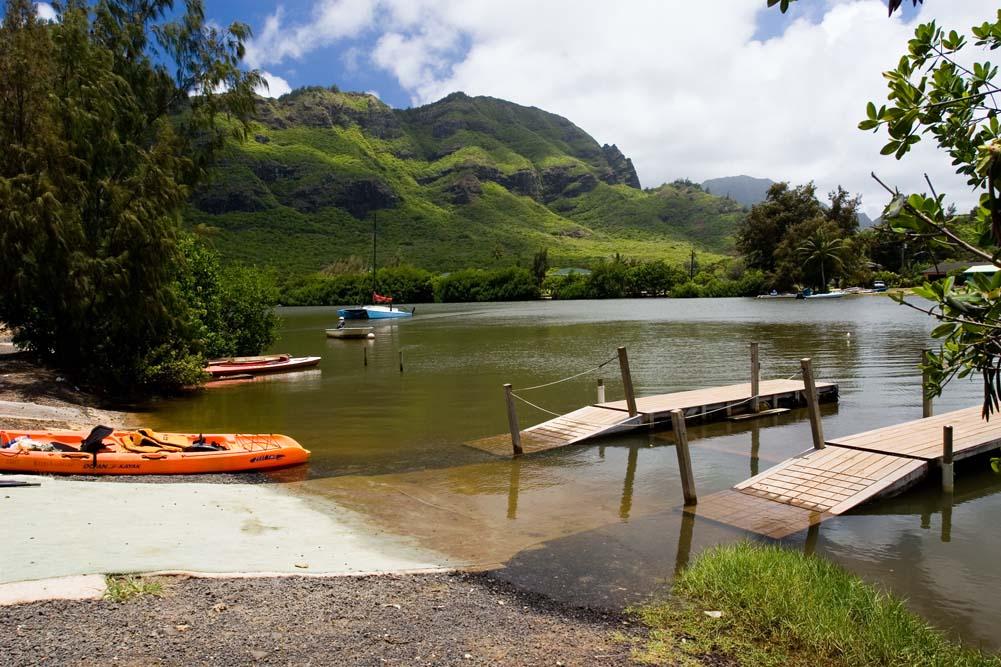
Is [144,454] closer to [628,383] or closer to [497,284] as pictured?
[628,383]

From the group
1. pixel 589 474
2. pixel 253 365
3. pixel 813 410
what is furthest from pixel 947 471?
pixel 253 365

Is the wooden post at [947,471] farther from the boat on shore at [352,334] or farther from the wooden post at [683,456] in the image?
the boat on shore at [352,334]

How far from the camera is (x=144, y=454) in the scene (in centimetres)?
1290

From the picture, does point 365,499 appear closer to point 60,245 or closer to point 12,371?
point 60,245

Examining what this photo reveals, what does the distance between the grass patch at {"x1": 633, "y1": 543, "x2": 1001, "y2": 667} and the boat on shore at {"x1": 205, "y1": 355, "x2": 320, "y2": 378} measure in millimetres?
23974

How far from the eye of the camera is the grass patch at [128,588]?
6387 mm

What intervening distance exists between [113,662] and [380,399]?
19.8m

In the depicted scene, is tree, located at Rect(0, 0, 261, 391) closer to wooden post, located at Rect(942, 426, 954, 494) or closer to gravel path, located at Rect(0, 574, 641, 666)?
gravel path, located at Rect(0, 574, 641, 666)

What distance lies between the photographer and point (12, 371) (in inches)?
816

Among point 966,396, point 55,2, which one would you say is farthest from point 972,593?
point 55,2

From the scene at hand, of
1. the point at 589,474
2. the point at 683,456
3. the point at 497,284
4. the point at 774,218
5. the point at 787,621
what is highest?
the point at 774,218

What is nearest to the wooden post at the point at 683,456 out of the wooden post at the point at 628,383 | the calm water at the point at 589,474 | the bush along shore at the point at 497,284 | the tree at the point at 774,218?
Result: the calm water at the point at 589,474

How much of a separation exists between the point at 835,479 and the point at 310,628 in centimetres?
906

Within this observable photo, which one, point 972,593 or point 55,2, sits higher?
point 55,2
